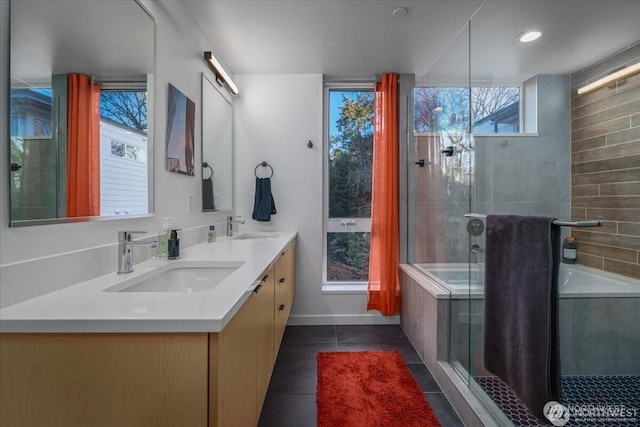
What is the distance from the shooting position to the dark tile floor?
1.57 metres

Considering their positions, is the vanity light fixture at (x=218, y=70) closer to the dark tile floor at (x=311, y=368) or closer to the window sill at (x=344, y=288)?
the window sill at (x=344, y=288)

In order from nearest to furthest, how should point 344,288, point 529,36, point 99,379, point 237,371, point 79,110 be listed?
point 99,379 → point 237,371 → point 79,110 → point 529,36 → point 344,288

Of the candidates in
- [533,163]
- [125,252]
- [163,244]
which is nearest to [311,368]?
[163,244]

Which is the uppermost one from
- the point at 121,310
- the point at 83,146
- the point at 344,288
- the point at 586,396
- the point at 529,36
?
the point at 529,36

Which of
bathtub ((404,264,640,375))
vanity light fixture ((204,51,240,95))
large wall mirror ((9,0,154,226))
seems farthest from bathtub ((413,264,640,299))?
vanity light fixture ((204,51,240,95))

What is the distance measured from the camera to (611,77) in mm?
1541

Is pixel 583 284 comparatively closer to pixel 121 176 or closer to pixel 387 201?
pixel 387 201

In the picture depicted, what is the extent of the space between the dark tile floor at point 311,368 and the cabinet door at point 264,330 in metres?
0.37

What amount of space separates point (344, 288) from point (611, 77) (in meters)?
2.35

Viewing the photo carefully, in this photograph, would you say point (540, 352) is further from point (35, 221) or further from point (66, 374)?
point (35, 221)

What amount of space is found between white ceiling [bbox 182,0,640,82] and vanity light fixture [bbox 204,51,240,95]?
0.59ft

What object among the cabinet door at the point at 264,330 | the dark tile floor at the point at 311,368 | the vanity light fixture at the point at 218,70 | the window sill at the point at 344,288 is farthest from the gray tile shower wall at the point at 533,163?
the vanity light fixture at the point at 218,70

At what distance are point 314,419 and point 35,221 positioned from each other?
4.95 feet

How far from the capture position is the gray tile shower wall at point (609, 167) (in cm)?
148
